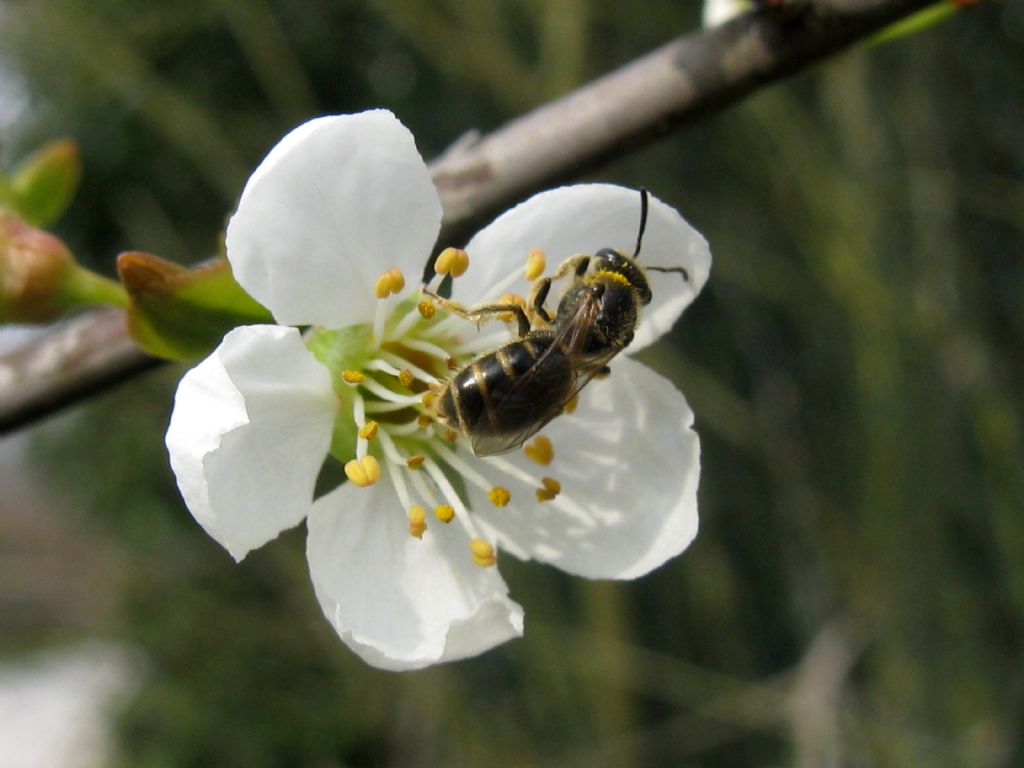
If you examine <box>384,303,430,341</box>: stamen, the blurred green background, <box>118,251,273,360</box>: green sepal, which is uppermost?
<box>118,251,273,360</box>: green sepal

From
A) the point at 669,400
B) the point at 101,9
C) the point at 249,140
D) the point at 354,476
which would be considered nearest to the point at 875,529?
the point at 669,400

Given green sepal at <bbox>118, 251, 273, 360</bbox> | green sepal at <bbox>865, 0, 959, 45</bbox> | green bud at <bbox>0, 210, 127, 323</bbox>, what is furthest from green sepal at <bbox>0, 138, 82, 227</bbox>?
green sepal at <bbox>865, 0, 959, 45</bbox>

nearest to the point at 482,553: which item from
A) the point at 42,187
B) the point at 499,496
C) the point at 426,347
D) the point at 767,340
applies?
the point at 499,496

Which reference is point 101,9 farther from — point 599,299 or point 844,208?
point 599,299

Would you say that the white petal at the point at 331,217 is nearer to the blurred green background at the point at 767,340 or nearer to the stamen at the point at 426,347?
the stamen at the point at 426,347

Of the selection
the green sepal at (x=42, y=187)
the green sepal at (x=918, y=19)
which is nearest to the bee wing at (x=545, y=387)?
the green sepal at (x=918, y=19)

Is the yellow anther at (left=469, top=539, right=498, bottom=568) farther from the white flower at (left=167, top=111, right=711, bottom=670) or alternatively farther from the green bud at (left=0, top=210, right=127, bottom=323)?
the green bud at (left=0, top=210, right=127, bottom=323)
